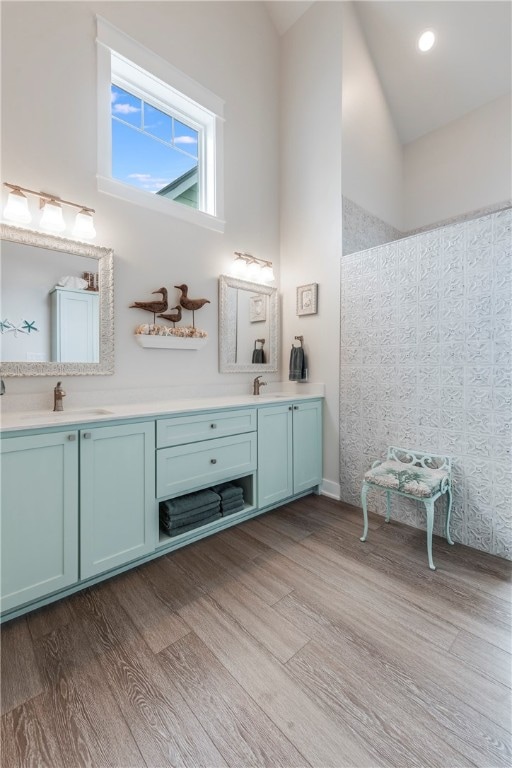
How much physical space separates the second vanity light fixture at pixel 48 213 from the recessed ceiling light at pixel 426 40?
313 cm

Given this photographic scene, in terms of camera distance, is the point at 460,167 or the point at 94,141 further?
the point at 460,167

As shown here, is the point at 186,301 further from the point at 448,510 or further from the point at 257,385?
the point at 448,510

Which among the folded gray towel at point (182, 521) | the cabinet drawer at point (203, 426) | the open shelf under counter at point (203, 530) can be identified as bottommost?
the open shelf under counter at point (203, 530)

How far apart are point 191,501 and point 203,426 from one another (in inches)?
18.4

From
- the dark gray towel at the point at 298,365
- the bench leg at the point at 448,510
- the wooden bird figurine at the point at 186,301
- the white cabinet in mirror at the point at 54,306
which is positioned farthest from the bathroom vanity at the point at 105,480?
the bench leg at the point at 448,510

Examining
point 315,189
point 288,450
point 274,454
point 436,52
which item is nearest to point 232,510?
point 274,454

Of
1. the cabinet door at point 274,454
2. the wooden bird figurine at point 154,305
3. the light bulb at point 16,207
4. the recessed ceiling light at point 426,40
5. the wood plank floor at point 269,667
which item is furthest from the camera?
the recessed ceiling light at point 426,40

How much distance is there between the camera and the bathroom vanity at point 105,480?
1432 millimetres

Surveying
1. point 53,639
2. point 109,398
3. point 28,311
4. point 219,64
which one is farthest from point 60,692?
point 219,64

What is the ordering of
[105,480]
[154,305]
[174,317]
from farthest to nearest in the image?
1. [174,317]
2. [154,305]
3. [105,480]

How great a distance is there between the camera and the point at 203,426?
2.05 meters

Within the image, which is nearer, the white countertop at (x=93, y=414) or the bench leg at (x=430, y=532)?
the white countertop at (x=93, y=414)

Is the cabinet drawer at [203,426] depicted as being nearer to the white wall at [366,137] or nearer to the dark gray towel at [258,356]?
the dark gray towel at [258,356]

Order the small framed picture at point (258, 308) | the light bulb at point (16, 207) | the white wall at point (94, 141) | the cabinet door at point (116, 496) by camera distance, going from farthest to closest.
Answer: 1. the small framed picture at point (258, 308)
2. the white wall at point (94, 141)
3. the light bulb at point (16, 207)
4. the cabinet door at point (116, 496)
